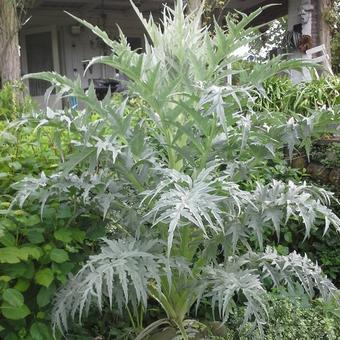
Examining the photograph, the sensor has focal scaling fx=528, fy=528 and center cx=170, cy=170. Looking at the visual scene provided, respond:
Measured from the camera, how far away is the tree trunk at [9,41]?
301 inches

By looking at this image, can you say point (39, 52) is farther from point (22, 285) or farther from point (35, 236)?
point (22, 285)

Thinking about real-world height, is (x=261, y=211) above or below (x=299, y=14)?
below

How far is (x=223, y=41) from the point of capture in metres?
2.44

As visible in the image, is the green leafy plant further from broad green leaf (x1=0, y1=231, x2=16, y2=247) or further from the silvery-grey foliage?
broad green leaf (x1=0, y1=231, x2=16, y2=247)

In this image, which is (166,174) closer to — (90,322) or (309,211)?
(309,211)

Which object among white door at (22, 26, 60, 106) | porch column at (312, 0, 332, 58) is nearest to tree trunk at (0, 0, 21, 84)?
white door at (22, 26, 60, 106)

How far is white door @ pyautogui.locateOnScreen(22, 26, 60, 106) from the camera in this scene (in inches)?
514

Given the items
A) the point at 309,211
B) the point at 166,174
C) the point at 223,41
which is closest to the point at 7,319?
the point at 166,174

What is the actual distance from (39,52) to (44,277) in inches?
463

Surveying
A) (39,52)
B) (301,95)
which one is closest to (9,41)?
(301,95)

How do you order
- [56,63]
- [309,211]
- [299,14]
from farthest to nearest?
[56,63]
[299,14]
[309,211]

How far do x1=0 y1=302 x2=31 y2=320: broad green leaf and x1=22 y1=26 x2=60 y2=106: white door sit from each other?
1124 cm

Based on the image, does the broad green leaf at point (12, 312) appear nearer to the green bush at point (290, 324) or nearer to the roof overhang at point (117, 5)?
the green bush at point (290, 324)

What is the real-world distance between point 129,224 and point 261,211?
2.14 ft
